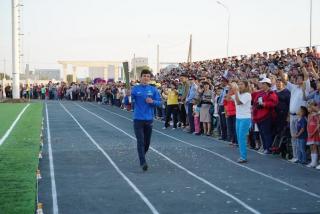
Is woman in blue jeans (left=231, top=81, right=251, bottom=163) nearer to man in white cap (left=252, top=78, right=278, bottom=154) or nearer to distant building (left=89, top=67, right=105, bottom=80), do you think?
man in white cap (left=252, top=78, right=278, bottom=154)

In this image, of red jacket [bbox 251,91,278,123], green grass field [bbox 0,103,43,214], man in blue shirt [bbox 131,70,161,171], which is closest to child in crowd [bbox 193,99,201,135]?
green grass field [bbox 0,103,43,214]

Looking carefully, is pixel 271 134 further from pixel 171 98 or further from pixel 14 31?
pixel 14 31

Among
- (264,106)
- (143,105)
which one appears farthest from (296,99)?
(143,105)

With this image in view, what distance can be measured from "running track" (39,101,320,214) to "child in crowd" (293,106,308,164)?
42 cm

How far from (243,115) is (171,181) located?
3.52m

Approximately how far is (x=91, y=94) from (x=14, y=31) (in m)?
9.39

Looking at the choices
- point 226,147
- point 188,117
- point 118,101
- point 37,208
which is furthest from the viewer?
point 118,101

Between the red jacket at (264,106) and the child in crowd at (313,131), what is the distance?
194cm

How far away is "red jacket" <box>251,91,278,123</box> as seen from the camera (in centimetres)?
1526

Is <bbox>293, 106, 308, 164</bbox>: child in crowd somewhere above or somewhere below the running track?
above

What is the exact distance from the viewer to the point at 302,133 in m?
13.8

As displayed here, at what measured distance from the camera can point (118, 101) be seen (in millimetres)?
46938

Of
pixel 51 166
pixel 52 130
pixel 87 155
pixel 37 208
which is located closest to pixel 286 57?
pixel 52 130

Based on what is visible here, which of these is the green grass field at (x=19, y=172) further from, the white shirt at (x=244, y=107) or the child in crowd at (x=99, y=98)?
the child in crowd at (x=99, y=98)
